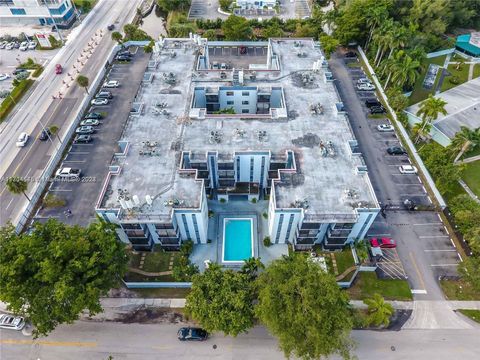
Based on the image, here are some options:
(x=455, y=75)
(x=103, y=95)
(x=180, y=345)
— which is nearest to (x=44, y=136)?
(x=103, y=95)

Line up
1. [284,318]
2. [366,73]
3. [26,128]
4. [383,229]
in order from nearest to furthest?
[284,318] → [383,229] → [26,128] → [366,73]

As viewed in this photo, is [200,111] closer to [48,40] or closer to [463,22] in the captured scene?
[48,40]

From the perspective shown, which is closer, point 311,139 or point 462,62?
point 311,139

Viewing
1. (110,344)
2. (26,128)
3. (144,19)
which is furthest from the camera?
(144,19)

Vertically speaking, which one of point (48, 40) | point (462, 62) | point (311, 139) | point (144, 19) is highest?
point (144, 19)

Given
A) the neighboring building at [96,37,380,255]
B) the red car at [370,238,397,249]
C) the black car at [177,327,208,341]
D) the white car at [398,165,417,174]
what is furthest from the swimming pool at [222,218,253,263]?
the white car at [398,165,417,174]

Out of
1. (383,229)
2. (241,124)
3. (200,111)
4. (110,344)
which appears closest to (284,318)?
(110,344)

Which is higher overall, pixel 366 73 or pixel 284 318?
Result: pixel 366 73
